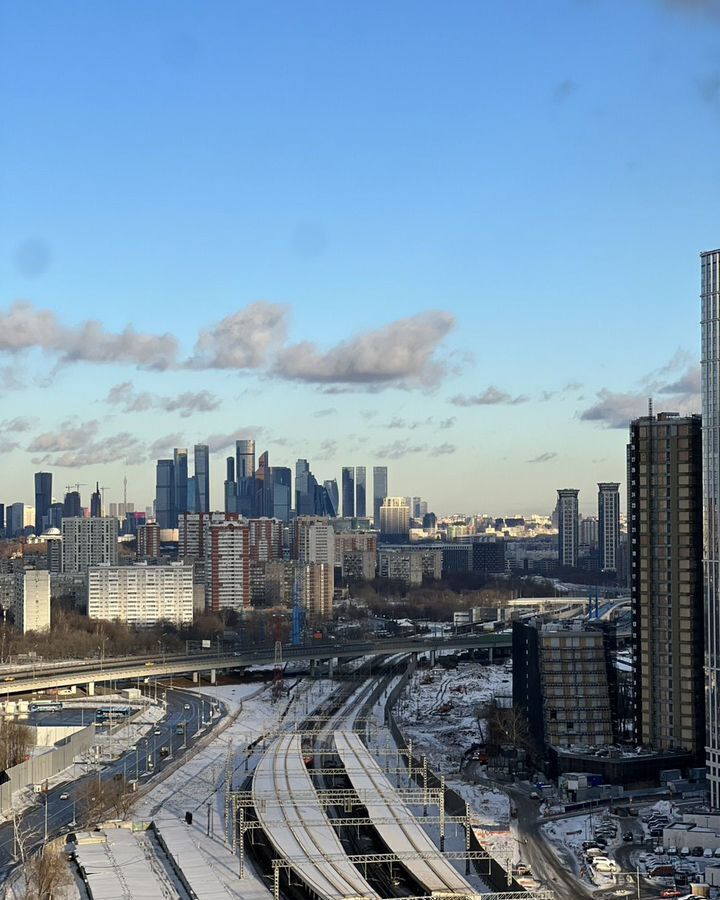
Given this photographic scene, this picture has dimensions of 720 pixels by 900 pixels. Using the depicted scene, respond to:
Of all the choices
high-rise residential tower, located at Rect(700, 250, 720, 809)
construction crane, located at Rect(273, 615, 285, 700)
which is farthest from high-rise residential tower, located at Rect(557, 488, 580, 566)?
high-rise residential tower, located at Rect(700, 250, 720, 809)

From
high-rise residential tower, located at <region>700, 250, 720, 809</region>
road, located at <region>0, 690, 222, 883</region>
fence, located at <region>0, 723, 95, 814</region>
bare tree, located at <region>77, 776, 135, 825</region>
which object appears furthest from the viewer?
fence, located at <region>0, 723, 95, 814</region>

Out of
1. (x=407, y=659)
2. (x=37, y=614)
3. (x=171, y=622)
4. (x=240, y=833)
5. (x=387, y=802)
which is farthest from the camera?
(x=171, y=622)

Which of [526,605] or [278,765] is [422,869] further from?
[526,605]

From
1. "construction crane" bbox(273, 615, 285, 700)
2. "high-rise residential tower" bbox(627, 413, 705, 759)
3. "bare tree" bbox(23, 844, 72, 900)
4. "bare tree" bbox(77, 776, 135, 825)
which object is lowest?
"construction crane" bbox(273, 615, 285, 700)

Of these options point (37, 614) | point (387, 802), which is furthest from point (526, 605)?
point (387, 802)

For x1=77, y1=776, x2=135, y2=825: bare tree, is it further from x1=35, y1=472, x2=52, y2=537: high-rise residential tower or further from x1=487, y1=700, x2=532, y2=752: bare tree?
x1=35, y1=472, x2=52, y2=537: high-rise residential tower

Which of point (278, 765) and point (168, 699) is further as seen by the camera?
point (168, 699)

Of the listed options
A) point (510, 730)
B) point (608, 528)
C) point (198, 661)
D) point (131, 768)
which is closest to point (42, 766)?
point (131, 768)

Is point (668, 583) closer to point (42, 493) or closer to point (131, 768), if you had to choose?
point (131, 768)
